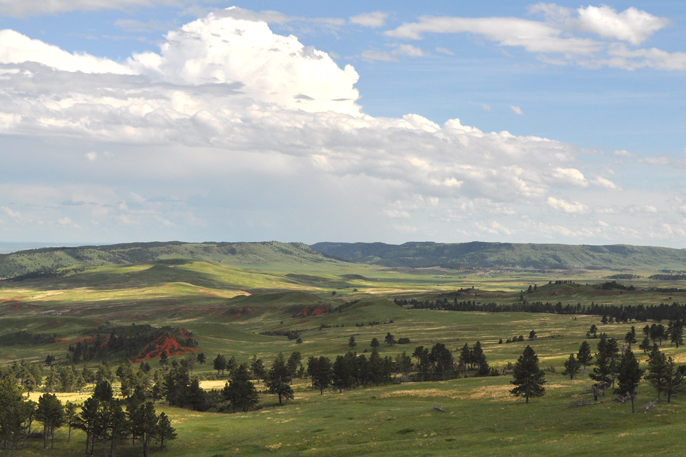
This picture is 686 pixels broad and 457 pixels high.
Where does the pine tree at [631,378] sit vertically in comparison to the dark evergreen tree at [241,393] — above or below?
above

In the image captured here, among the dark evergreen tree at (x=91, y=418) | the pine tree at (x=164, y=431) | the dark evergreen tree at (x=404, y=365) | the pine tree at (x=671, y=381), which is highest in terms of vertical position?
the pine tree at (x=671, y=381)

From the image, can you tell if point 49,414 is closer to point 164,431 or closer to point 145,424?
point 145,424

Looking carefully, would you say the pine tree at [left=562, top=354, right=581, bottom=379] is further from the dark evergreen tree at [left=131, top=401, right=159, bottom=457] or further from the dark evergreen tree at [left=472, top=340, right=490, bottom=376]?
the dark evergreen tree at [left=131, top=401, right=159, bottom=457]

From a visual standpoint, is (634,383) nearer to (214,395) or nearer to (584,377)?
(584,377)

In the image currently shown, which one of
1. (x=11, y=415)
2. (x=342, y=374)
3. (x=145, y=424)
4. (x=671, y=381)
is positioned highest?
(x=671, y=381)

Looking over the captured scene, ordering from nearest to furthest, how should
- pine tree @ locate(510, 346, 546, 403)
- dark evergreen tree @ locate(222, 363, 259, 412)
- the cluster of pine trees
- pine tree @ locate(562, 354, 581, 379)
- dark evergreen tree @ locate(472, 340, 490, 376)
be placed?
the cluster of pine trees → pine tree @ locate(510, 346, 546, 403) → pine tree @ locate(562, 354, 581, 379) → dark evergreen tree @ locate(222, 363, 259, 412) → dark evergreen tree @ locate(472, 340, 490, 376)

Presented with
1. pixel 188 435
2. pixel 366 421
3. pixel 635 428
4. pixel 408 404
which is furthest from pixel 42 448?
pixel 635 428

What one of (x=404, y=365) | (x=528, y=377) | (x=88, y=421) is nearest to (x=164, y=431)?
(x=88, y=421)

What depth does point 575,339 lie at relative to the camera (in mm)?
170375

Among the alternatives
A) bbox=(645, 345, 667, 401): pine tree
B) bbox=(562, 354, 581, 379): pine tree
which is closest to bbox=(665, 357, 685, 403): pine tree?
bbox=(645, 345, 667, 401): pine tree

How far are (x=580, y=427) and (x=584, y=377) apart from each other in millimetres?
49296

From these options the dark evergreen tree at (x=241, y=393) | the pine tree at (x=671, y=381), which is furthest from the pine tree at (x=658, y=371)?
the dark evergreen tree at (x=241, y=393)

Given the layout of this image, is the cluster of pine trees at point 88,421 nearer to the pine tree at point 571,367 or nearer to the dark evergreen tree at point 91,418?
the dark evergreen tree at point 91,418

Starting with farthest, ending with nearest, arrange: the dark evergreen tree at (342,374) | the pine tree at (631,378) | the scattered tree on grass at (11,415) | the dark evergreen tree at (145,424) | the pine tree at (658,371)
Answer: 1. the dark evergreen tree at (342,374)
2. the dark evergreen tree at (145,424)
3. the scattered tree on grass at (11,415)
4. the pine tree at (658,371)
5. the pine tree at (631,378)
